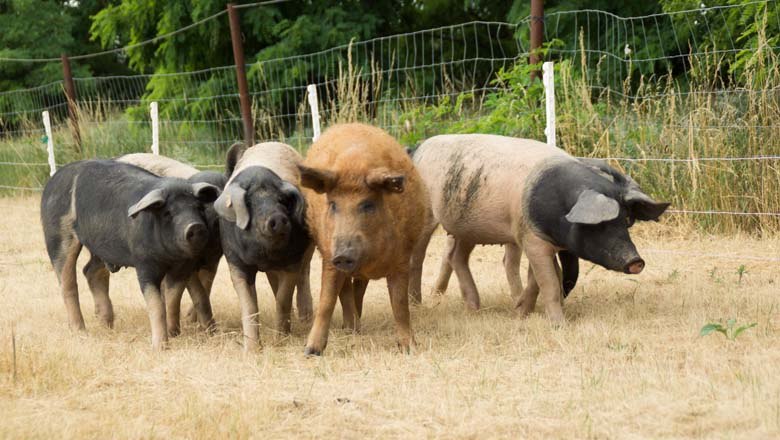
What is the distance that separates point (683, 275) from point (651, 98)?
271cm

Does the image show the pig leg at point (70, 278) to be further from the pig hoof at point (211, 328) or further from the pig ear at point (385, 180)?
the pig ear at point (385, 180)

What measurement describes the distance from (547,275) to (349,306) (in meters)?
1.27

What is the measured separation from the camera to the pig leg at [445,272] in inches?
307

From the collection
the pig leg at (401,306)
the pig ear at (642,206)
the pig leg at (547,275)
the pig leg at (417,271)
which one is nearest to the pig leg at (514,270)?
the pig leg at (417,271)

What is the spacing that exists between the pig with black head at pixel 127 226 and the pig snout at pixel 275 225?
1.53 feet

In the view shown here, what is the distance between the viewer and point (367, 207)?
541cm

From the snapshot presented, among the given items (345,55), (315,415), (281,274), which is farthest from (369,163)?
(345,55)

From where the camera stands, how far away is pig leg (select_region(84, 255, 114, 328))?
277 inches

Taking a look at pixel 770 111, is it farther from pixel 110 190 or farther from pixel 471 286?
pixel 110 190

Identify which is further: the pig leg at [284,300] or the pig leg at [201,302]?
the pig leg at [201,302]

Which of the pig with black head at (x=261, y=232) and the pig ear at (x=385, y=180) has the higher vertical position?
the pig ear at (x=385, y=180)

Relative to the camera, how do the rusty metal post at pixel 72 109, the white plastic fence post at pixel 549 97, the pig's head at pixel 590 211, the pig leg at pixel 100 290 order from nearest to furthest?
the pig's head at pixel 590 211
the pig leg at pixel 100 290
the white plastic fence post at pixel 549 97
the rusty metal post at pixel 72 109

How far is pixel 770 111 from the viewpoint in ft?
29.5

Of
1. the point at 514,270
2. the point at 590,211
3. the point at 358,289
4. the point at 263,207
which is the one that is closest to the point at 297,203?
the point at 263,207
